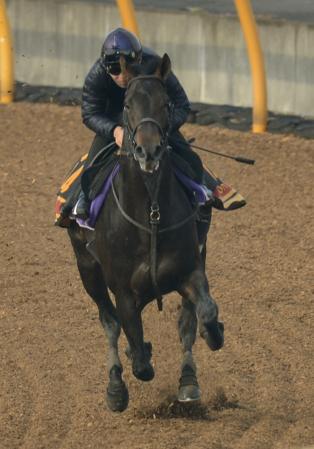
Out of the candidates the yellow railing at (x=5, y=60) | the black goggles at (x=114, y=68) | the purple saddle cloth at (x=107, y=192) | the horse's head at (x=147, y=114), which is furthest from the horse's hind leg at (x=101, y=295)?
the yellow railing at (x=5, y=60)

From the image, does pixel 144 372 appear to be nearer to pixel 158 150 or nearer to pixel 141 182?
pixel 141 182

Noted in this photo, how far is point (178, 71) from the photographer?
18562 mm

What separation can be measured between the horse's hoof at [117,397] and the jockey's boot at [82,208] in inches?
50.2

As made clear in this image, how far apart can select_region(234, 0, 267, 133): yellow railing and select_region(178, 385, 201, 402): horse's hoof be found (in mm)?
7570

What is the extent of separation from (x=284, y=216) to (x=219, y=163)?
1.84 meters

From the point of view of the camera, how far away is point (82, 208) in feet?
34.7

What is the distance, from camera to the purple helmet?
33.1ft

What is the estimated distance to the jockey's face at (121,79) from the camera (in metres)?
9.76

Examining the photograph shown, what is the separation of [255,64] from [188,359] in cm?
734

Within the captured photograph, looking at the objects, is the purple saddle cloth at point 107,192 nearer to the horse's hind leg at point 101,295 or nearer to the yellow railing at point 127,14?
the horse's hind leg at point 101,295

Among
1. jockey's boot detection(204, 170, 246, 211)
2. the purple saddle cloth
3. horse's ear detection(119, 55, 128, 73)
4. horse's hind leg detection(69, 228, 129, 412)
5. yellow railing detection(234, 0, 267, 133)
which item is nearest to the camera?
horse's ear detection(119, 55, 128, 73)

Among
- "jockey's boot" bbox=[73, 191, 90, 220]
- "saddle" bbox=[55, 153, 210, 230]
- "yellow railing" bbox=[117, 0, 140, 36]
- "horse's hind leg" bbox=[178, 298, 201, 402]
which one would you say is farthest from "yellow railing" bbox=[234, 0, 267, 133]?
"jockey's boot" bbox=[73, 191, 90, 220]

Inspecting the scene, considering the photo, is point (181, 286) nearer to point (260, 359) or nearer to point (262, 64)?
point (260, 359)

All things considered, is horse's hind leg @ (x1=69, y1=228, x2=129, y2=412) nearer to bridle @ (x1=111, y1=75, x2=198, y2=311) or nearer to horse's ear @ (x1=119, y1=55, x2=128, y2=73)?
bridle @ (x1=111, y1=75, x2=198, y2=311)
